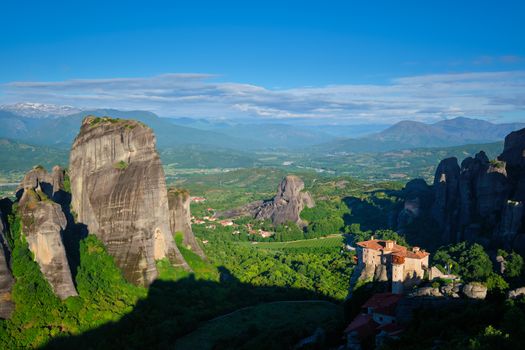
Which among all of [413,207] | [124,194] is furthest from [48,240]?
[413,207]

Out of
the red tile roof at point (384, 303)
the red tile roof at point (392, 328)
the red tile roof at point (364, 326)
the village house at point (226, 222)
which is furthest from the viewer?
the village house at point (226, 222)

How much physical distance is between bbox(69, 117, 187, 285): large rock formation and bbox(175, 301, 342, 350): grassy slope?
8.21 meters

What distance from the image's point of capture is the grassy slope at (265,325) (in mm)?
46625

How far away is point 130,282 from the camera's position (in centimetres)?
5416

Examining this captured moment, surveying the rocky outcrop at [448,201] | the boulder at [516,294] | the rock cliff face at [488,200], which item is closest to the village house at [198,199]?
the rocky outcrop at [448,201]

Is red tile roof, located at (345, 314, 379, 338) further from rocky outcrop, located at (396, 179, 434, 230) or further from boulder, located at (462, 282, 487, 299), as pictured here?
rocky outcrop, located at (396, 179, 434, 230)

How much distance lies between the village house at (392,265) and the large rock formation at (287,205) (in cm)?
6413

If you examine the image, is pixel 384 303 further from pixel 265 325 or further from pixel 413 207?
pixel 413 207

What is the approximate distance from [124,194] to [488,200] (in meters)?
44.9

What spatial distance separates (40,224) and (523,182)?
53.5 metres

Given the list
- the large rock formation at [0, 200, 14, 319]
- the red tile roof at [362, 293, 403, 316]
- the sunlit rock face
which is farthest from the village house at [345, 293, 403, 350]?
the sunlit rock face

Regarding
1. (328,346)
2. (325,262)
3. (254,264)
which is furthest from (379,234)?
(328,346)

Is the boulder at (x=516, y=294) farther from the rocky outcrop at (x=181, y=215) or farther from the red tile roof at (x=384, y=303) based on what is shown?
the rocky outcrop at (x=181, y=215)

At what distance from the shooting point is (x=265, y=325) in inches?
2100
